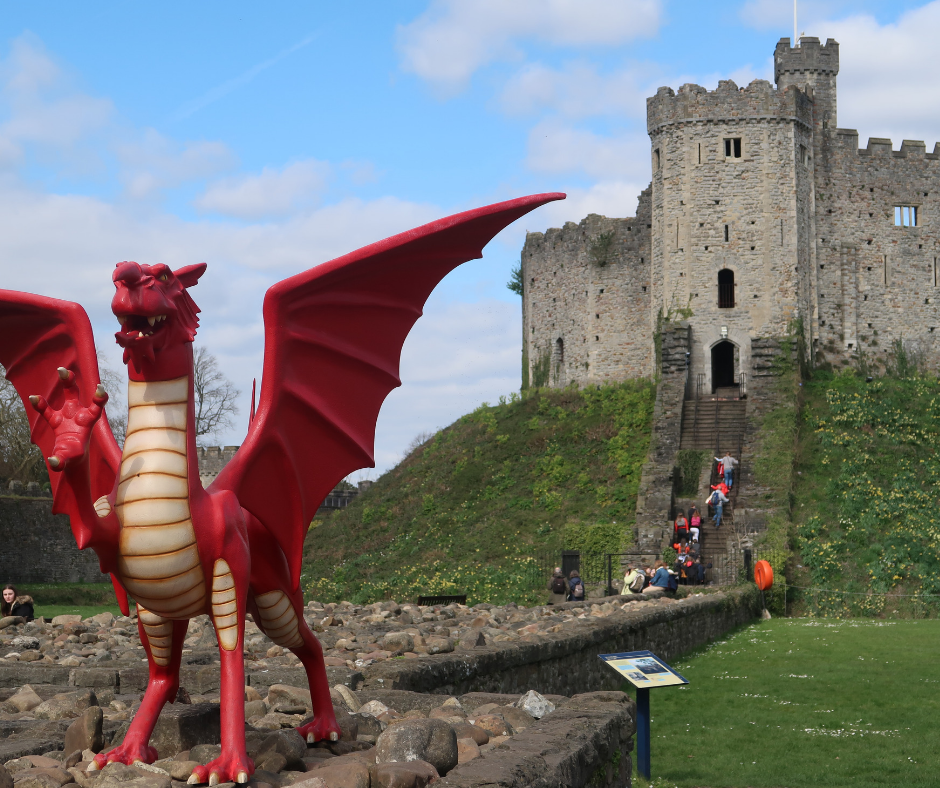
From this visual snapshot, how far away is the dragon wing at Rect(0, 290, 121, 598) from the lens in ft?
14.6

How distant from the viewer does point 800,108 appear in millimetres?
31453

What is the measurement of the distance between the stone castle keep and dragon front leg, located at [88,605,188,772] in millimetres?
27399

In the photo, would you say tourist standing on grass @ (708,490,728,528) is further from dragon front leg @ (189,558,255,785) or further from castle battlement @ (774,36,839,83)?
dragon front leg @ (189,558,255,785)

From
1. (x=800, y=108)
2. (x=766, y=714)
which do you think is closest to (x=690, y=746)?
(x=766, y=714)

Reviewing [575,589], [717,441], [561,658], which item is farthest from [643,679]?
[717,441]

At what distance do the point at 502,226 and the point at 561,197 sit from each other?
0.92 ft

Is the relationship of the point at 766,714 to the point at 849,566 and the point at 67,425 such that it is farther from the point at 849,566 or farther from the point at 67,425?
the point at 849,566

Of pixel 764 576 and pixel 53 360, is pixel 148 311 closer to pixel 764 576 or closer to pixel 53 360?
pixel 53 360

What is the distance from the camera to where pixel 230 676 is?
4.07m

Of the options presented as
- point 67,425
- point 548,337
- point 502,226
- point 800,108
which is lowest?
point 67,425

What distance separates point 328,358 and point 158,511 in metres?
1.13

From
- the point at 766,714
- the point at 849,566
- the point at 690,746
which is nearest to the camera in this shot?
the point at 690,746

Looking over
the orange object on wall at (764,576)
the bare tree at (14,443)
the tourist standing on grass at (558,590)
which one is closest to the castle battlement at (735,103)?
the orange object on wall at (764,576)

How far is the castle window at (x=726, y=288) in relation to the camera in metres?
31.3
